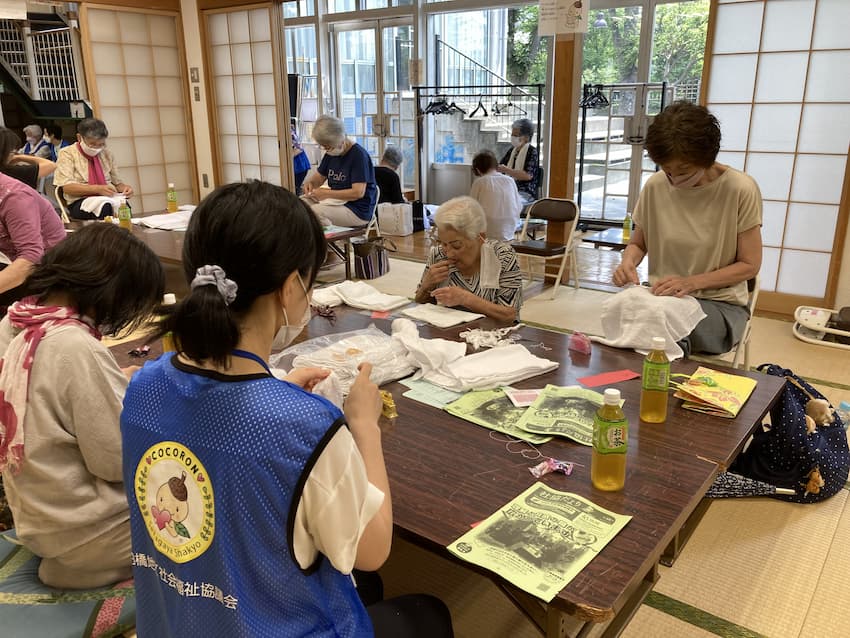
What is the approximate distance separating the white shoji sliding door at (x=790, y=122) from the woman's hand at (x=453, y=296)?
2865 millimetres

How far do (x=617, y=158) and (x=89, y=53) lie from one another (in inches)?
208

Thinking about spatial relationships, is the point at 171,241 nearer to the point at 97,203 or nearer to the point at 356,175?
the point at 97,203

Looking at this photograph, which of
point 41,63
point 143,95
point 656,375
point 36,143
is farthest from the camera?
point 41,63

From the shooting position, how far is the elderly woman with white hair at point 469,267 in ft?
8.27

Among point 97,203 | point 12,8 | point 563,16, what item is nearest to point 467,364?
point 563,16

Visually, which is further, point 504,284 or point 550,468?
point 504,284

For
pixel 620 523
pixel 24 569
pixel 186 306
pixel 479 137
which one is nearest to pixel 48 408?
pixel 24 569

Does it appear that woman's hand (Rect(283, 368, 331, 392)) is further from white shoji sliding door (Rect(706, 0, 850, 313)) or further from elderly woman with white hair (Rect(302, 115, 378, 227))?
white shoji sliding door (Rect(706, 0, 850, 313))

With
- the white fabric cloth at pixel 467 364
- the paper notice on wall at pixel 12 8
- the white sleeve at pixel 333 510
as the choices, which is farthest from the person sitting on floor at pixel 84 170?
the white sleeve at pixel 333 510

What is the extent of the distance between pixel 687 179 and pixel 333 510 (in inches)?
82.6

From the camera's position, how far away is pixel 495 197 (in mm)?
5281

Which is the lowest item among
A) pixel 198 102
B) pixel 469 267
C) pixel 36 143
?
pixel 469 267

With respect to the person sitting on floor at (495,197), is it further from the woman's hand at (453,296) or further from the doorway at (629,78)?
the woman's hand at (453,296)

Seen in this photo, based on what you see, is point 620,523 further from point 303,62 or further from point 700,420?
point 303,62
